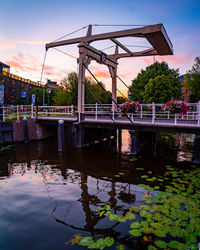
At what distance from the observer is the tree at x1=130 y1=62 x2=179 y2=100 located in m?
30.0

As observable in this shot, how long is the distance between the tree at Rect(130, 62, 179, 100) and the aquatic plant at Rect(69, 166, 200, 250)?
24.1m

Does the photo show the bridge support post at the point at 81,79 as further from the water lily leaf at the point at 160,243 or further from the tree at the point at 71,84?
the tree at the point at 71,84

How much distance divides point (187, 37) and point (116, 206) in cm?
1662

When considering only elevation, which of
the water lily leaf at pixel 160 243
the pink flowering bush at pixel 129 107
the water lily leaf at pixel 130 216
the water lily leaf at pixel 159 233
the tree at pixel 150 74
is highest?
the tree at pixel 150 74

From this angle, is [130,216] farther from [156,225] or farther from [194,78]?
[194,78]

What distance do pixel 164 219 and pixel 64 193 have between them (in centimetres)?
350

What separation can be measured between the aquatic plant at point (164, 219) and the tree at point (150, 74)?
2414 centimetres

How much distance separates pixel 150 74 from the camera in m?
31.4

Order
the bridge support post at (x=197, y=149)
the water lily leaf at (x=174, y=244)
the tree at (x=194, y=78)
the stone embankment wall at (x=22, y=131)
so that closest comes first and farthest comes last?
the water lily leaf at (x=174, y=244) → the bridge support post at (x=197, y=149) → the stone embankment wall at (x=22, y=131) → the tree at (x=194, y=78)

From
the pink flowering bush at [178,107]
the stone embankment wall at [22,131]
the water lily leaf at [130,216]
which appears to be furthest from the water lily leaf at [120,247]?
the stone embankment wall at [22,131]

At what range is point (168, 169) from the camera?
8609 mm

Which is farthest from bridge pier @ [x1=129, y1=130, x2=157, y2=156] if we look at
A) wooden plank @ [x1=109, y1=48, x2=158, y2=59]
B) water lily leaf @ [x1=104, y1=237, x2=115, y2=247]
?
water lily leaf @ [x1=104, y1=237, x2=115, y2=247]

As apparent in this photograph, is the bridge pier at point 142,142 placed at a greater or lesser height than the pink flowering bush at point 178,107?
lesser

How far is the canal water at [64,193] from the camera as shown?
4.14 m
